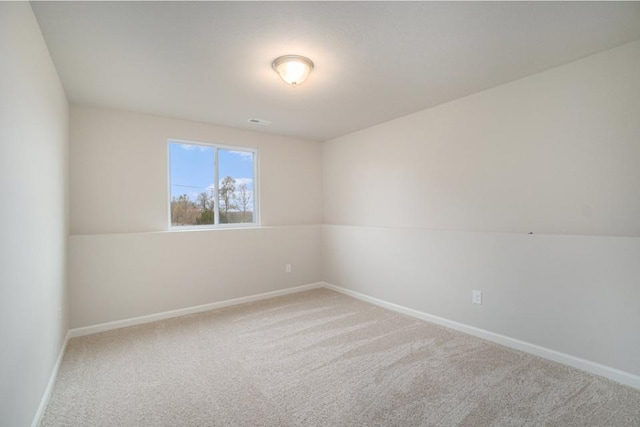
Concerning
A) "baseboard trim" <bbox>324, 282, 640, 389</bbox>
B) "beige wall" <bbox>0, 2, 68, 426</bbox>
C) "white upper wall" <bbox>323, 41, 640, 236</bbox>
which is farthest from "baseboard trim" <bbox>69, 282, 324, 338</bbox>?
"white upper wall" <bbox>323, 41, 640, 236</bbox>

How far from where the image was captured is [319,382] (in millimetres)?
2215

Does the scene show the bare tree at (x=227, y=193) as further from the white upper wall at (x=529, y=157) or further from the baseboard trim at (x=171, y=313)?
the white upper wall at (x=529, y=157)

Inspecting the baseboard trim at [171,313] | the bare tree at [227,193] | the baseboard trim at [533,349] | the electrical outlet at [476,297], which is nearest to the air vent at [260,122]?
the bare tree at [227,193]

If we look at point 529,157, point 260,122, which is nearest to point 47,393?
point 260,122

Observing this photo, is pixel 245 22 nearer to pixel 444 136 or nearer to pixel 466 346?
pixel 444 136

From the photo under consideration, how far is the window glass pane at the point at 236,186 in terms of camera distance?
14.1 feet

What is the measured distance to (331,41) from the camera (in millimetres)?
2125

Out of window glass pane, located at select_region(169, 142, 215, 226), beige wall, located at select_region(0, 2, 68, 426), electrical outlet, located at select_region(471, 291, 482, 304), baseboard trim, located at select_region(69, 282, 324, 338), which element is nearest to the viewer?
beige wall, located at select_region(0, 2, 68, 426)

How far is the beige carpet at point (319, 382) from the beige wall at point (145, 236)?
46 centimetres

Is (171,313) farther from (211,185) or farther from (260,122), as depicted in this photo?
(260,122)

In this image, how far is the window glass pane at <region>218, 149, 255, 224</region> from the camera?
429 centimetres

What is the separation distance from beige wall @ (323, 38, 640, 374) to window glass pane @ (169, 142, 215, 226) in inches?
91.1

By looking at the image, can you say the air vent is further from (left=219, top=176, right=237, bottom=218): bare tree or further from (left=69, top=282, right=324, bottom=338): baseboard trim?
(left=69, top=282, right=324, bottom=338): baseboard trim

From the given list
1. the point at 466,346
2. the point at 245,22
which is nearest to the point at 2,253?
the point at 245,22
